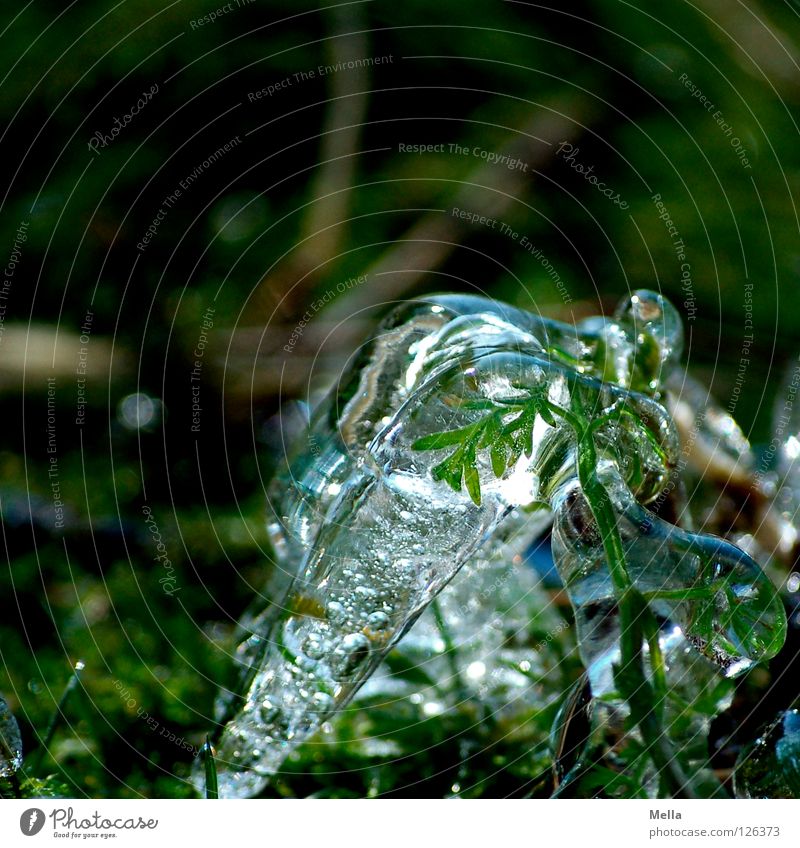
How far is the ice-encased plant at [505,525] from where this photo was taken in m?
0.58

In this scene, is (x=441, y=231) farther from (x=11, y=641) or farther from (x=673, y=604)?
(x=673, y=604)

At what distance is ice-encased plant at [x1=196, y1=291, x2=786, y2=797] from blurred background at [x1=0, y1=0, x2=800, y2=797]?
0.52 metres

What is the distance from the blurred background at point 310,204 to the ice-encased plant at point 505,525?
52 centimetres

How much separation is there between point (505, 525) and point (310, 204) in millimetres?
818

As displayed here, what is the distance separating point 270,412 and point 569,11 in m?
0.74

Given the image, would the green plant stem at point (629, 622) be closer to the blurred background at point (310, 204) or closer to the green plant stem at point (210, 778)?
the green plant stem at point (210, 778)

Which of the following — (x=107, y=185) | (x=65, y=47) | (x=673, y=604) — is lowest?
(x=673, y=604)

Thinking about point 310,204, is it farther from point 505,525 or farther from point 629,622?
point 629,622

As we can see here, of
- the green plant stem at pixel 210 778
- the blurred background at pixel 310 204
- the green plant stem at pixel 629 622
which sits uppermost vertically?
the blurred background at pixel 310 204

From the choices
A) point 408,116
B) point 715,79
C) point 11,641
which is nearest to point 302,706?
point 11,641

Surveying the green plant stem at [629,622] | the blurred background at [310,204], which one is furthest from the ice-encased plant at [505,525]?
the blurred background at [310,204]

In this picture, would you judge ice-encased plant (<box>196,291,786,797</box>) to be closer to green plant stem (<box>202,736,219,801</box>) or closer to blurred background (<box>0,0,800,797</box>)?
green plant stem (<box>202,736,219,801</box>)

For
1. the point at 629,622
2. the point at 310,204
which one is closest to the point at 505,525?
the point at 629,622

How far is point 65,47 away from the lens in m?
1.37
